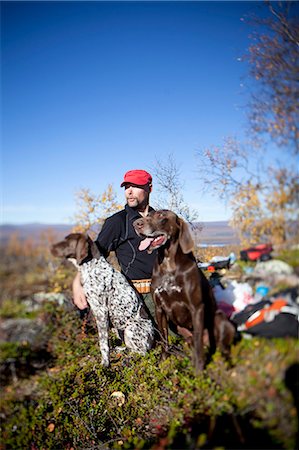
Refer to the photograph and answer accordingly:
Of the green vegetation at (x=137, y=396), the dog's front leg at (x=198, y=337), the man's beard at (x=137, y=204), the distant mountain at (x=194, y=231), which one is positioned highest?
the man's beard at (x=137, y=204)

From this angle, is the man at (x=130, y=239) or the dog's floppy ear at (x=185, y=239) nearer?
the dog's floppy ear at (x=185, y=239)

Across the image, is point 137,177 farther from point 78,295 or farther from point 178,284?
point 78,295

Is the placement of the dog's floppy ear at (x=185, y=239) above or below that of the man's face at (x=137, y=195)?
below

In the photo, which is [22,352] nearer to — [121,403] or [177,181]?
[121,403]

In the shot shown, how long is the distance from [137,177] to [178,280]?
121 cm

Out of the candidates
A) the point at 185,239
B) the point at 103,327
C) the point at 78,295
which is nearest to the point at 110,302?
the point at 103,327

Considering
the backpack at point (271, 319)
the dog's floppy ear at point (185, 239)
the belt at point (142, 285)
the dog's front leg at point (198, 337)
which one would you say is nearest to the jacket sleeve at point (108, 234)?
the belt at point (142, 285)

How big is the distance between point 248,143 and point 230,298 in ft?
3.92

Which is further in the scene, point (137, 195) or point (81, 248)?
point (137, 195)

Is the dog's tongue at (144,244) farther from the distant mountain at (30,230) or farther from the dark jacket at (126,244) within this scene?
the distant mountain at (30,230)

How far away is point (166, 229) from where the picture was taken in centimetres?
302

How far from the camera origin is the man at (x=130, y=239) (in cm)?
371

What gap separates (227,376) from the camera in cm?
213

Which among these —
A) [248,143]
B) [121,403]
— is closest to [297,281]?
[248,143]
